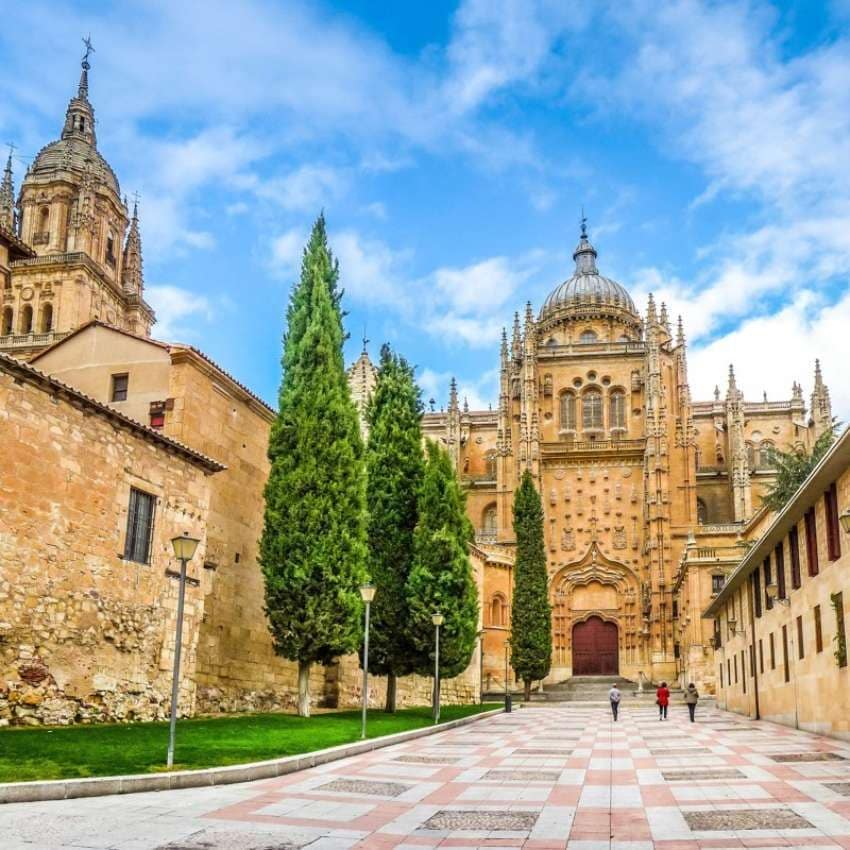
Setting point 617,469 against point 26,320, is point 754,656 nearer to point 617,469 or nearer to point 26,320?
point 617,469

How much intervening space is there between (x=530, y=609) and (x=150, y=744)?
3351cm

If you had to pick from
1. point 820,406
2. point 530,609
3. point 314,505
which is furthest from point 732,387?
point 314,505

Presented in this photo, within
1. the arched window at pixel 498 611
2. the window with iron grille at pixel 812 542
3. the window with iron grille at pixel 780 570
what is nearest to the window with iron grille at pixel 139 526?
the window with iron grille at pixel 812 542

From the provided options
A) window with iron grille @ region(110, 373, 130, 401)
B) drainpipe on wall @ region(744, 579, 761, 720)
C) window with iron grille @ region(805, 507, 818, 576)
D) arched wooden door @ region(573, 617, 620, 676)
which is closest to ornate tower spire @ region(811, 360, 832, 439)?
arched wooden door @ region(573, 617, 620, 676)

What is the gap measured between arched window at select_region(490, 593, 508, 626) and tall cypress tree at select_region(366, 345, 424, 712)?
986 inches

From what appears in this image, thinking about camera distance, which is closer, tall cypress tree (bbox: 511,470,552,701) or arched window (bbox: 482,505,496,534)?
tall cypress tree (bbox: 511,470,552,701)

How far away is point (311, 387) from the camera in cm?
2411

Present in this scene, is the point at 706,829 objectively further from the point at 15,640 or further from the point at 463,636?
the point at 463,636

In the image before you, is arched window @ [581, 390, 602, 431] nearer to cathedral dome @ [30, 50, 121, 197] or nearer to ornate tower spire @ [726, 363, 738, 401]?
ornate tower spire @ [726, 363, 738, 401]

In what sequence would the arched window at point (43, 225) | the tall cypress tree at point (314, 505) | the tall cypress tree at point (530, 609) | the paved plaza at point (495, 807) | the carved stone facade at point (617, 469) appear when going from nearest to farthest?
the paved plaza at point (495, 807), the tall cypress tree at point (314, 505), the tall cypress tree at point (530, 609), the arched window at point (43, 225), the carved stone facade at point (617, 469)

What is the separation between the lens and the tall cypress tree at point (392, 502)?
27.5 metres

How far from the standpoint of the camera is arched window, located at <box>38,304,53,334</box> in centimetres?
5253

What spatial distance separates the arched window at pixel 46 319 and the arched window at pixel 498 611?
2908 cm

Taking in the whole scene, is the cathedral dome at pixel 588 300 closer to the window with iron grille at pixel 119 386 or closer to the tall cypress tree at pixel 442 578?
the tall cypress tree at pixel 442 578
